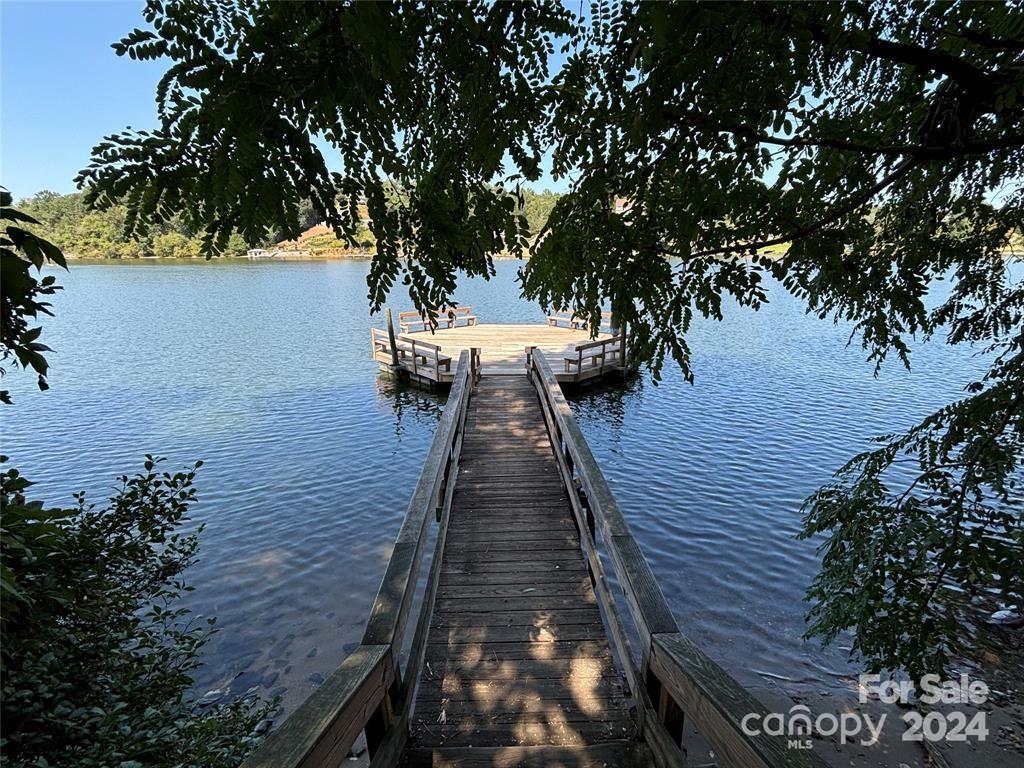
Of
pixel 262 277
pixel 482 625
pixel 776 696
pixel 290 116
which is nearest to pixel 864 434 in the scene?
pixel 776 696

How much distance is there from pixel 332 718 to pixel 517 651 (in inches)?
87.2

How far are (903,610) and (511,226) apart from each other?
3.75 metres

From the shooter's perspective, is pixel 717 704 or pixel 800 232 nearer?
pixel 717 704

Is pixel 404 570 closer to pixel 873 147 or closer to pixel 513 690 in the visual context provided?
pixel 513 690

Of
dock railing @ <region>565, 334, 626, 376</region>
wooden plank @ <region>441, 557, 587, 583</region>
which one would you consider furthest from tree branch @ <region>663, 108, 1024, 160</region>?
dock railing @ <region>565, 334, 626, 376</region>

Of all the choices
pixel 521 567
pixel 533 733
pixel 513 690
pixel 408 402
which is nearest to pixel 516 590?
pixel 521 567

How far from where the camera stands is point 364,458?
13.3 m

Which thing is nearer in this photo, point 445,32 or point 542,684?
point 445,32

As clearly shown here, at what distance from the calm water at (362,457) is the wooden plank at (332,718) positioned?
4.85 meters

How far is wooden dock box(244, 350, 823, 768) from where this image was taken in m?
2.04

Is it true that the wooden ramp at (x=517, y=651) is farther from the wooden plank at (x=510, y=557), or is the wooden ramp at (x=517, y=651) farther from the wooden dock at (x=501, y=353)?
the wooden dock at (x=501, y=353)

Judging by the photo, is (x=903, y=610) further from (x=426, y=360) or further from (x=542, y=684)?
(x=426, y=360)

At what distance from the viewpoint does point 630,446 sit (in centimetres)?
1393

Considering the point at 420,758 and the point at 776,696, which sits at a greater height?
the point at 420,758
